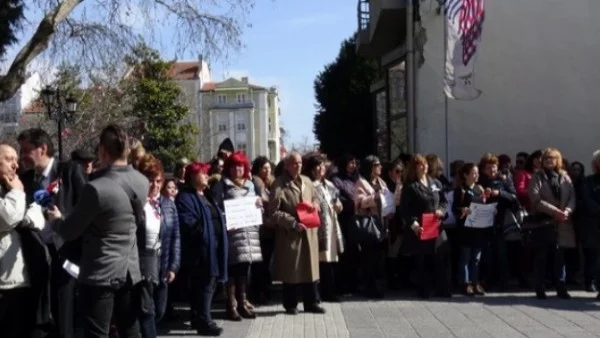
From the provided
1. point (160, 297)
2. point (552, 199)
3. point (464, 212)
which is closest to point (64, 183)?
point (160, 297)

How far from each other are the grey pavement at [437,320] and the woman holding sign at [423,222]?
34cm

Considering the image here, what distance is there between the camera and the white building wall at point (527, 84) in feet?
65.3

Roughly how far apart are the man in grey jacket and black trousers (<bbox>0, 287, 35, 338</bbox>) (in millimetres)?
638

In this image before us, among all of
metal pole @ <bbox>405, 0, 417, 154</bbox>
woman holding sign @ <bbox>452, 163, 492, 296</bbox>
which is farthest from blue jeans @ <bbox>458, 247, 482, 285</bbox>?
metal pole @ <bbox>405, 0, 417, 154</bbox>

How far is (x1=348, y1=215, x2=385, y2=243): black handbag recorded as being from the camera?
14.2m

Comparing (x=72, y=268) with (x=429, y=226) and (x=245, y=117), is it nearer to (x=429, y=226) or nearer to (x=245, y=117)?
(x=429, y=226)

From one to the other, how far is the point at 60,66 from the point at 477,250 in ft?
32.2

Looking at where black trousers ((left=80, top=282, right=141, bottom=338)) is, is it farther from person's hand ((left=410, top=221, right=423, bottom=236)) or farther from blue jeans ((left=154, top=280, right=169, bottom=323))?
person's hand ((left=410, top=221, right=423, bottom=236))

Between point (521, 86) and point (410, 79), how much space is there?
2271 mm

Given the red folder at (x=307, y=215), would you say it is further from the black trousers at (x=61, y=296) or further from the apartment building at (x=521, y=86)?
the apartment building at (x=521, y=86)

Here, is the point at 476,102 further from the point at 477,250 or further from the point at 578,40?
the point at 477,250

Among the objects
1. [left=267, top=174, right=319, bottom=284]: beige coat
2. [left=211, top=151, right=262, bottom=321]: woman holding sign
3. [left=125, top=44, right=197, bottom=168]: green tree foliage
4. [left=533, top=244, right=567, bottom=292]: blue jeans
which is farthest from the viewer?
[left=125, top=44, right=197, bottom=168]: green tree foliage

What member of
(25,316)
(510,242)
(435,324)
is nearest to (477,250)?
(510,242)

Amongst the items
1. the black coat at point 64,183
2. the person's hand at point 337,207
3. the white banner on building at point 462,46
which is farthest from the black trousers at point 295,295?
the white banner on building at point 462,46
